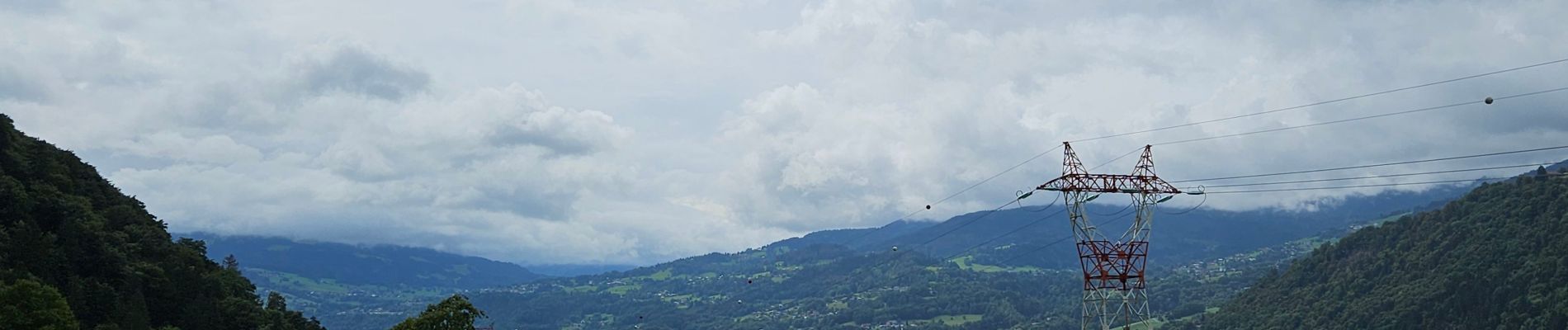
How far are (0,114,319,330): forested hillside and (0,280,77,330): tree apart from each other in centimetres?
12

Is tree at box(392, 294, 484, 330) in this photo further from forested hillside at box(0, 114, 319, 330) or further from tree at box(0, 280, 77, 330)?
Answer: forested hillside at box(0, 114, 319, 330)

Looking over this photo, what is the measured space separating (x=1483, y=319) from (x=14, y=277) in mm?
202141

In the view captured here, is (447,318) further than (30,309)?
Yes

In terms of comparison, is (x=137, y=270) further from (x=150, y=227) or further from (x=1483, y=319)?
(x=1483, y=319)

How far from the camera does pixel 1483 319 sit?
192750 millimetres

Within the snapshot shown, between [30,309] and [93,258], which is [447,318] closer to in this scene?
[30,309]

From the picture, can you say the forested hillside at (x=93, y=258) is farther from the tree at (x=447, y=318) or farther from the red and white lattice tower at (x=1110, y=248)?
the red and white lattice tower at (x=1110, y=248)

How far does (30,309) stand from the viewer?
196ft

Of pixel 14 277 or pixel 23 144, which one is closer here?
pixel 14 277

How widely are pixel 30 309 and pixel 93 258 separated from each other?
20.7 metres

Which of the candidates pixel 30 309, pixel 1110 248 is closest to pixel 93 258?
pixel 30 309

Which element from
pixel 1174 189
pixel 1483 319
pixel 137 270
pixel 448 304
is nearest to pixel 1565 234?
pixel 1483 319

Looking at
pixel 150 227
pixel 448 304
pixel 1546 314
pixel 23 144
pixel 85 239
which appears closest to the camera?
pixel 448 304

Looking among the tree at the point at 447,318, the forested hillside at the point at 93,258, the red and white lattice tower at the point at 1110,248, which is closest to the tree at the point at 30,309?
the forested hillside at the point at 93,258
